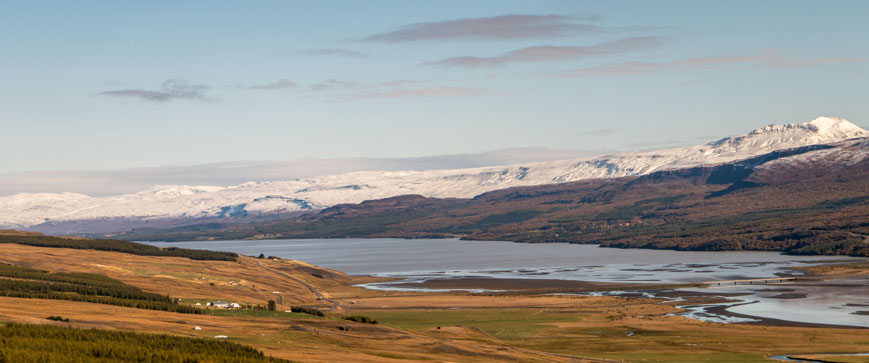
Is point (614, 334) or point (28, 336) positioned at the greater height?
point (28, 336)

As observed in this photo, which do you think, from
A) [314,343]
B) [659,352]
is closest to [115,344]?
[314,343]

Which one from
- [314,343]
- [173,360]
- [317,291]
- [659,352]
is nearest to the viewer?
[173,360]

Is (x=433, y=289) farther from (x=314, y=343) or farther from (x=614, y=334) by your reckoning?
(x=314, y=343)

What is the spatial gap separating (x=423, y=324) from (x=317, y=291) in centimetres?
6693

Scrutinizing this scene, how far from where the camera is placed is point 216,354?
6800 cm

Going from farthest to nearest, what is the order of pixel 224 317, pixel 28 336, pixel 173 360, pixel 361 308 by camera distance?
pixel 361 308, pixel 224 317, pixel 28 336, pixel 173 360

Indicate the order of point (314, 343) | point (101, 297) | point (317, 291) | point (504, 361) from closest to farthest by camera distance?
point (504, 361) → point (314, 343) → point (101, 297) → point (317, 291)

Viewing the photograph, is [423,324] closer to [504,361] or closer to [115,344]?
[504,361]

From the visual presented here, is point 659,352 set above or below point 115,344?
below

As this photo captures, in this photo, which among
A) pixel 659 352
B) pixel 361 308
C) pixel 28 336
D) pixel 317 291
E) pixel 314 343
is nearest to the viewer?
pixel 28 336

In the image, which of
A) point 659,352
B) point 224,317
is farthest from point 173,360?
point 659,352

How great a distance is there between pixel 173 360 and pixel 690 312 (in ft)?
306

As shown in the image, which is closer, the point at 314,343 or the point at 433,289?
the point at 314,343

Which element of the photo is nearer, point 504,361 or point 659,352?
point 504,361
